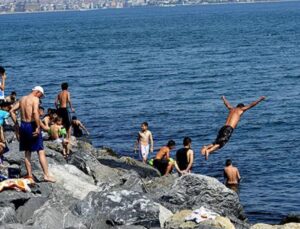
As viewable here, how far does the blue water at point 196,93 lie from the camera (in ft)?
90.7

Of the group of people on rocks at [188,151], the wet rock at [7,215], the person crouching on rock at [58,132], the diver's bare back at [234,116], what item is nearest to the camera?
the wet rock at [7,215]

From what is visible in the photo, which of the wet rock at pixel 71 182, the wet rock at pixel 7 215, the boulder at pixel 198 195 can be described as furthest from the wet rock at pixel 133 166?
the wet rock at pixel 7 215

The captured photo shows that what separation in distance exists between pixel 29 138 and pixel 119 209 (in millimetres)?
2559

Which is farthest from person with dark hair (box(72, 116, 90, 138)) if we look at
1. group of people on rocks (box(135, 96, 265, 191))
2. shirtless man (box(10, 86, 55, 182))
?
shirtless man (box(10, 86, 55, 182))

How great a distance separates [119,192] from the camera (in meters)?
15.6

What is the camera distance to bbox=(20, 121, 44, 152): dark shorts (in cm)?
1609

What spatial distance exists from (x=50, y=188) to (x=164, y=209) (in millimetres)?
2500

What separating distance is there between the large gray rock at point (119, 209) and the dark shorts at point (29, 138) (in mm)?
1664

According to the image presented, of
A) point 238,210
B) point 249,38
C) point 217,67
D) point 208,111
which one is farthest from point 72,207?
point 249,38

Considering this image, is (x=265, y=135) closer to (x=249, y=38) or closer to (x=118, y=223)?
(x=118, y=223)

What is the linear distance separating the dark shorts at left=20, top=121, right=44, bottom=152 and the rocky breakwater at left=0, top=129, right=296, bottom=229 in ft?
2.55

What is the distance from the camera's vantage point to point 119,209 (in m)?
15.2

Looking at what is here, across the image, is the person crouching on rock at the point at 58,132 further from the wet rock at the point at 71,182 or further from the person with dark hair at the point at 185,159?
the wet rock at the point at 71,182

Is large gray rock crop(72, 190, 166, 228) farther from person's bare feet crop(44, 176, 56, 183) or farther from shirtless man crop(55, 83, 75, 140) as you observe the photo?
shirtless man crop(55, 83, 75, 140)
